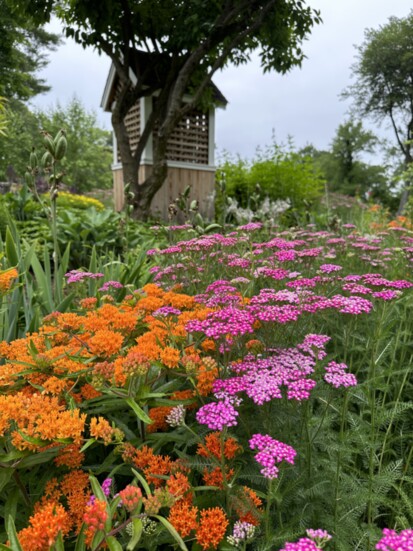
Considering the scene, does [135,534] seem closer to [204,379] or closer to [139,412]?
[139,412]

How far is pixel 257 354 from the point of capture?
1.60 metres

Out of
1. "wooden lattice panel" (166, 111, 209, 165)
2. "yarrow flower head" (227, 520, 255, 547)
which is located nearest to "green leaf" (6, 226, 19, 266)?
"yarrow flower head" (227, 520, 255, 547)

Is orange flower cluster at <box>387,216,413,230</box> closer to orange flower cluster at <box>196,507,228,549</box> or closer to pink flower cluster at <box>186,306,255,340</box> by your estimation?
pink flower cluster at <box>186,306,255,340</box>

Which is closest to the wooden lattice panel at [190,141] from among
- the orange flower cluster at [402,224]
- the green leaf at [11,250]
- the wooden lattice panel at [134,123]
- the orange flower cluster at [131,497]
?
the wooden lattice panel at [134,123]

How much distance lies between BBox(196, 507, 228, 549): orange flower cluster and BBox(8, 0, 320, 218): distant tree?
32.2 feet

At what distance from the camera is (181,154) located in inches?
497

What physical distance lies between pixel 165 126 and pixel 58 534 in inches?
398

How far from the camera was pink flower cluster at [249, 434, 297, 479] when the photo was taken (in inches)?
40.6

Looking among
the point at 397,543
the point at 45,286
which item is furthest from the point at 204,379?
the point at 45,286

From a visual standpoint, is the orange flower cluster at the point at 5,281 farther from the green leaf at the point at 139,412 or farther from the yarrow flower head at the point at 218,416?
the yarrow flower head at the point at 218,416

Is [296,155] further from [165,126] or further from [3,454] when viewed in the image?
[3,454]

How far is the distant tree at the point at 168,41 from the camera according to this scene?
995 cm

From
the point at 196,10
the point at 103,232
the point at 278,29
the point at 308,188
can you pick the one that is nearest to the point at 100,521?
the point at 103,232

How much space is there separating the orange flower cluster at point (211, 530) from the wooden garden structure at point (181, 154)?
10828 millimetres
